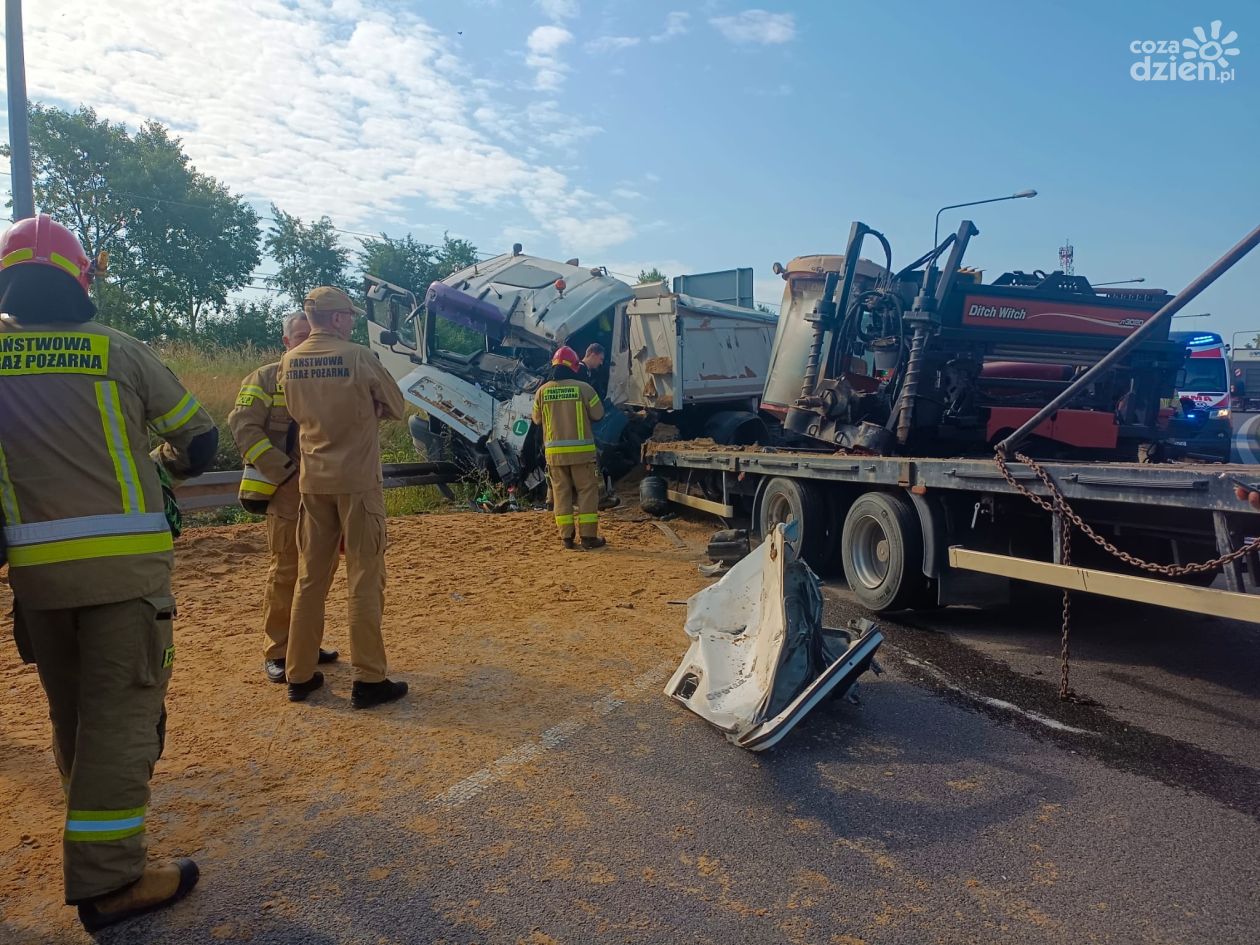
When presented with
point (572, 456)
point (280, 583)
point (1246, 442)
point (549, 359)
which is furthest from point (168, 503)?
point (1246, 442)

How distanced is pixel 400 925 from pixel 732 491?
260 inches

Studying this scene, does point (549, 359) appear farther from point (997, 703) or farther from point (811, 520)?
point (997, 703)

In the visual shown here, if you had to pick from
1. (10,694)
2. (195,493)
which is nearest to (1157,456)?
(10,694)

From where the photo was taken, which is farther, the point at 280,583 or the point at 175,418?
the point at 280,583

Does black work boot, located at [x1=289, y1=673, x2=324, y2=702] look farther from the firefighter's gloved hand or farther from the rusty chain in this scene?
the rusty chain

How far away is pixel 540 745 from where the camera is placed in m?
3.65

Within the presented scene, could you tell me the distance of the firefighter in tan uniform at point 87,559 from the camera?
2453 millimetres

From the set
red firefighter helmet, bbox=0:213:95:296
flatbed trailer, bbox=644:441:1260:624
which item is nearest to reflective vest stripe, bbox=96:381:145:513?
red firefighter helmet, bbox=0:213:95:296

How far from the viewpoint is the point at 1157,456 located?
6480 mm

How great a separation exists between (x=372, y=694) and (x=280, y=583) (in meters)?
0.85

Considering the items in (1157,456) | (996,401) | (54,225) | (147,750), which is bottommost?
(147,750)

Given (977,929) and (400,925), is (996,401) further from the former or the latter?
(400,925)

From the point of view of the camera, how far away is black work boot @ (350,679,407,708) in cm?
411

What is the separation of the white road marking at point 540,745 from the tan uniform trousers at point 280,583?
159 centimetres
